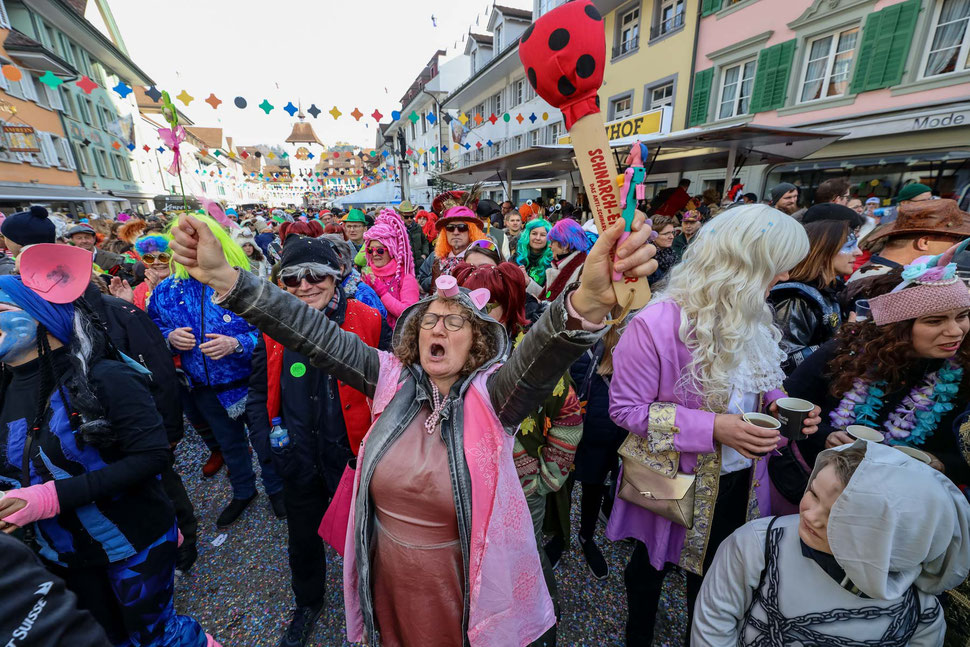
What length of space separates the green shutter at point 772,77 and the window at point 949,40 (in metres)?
2.40

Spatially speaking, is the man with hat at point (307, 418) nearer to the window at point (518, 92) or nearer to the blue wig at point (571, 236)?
the blue wig at point (571, 236)

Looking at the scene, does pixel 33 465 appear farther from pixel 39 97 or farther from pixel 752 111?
pixel 39 97

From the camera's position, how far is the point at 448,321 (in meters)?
1.45

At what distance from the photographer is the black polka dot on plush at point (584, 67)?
95 centimetres

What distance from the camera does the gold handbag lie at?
1635mm

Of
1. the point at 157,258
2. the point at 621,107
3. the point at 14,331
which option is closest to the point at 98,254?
the point at 157,258

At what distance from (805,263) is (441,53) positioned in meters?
35.4

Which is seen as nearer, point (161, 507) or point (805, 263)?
point (161, 507)

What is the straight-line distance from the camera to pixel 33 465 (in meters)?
1.40

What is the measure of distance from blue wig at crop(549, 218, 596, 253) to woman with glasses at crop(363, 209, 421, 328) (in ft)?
5.18

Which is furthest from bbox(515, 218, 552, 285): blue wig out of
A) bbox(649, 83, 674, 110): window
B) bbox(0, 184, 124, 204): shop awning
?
bbox(0, 184, 124, 204): shop awning

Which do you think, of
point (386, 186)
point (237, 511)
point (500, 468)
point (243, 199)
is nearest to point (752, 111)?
point (500, 468)

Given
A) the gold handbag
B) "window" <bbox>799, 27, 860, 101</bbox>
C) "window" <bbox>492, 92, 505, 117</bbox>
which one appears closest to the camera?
the gold handbag

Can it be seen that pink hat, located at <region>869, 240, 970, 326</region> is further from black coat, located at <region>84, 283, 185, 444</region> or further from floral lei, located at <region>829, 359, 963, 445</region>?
black coat, located at <region>84, 283, 185, 444</region>
